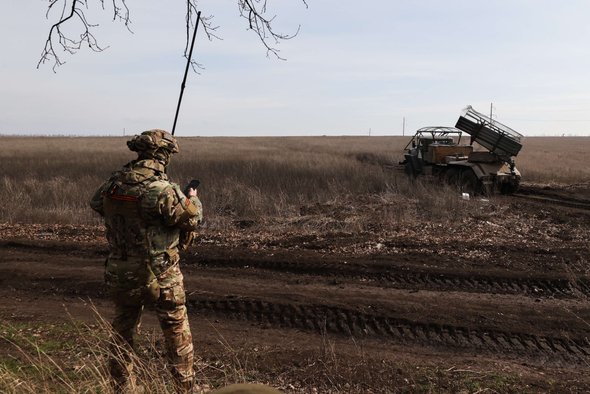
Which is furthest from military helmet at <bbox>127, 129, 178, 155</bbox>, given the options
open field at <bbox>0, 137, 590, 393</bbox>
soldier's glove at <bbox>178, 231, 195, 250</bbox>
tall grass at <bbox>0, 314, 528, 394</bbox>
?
open field at <bbox>0, 137, 590, 393</bbox>

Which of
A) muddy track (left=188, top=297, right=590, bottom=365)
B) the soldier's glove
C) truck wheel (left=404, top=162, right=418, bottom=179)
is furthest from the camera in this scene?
truck wheel (left=404, top=162, right=418, bottom=179)

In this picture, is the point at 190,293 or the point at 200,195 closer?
the point at 190,293

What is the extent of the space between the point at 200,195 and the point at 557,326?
919 centimetres

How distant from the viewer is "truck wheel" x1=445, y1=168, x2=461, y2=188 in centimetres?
1355

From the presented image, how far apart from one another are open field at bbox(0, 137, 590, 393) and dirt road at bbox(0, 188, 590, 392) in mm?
23

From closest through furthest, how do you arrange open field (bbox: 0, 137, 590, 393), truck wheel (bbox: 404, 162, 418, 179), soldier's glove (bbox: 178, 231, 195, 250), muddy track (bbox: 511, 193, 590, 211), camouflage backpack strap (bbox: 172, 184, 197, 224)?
camouflage backpack strap (bbox: 172, 184, 197, 224) → soldier's glove (bbox: 178, 231, 195, 250) → open field (bbox: 0, 137, 590, 393) → muddy track (bbox: 511, 193, 590, 211) → truck wheel (bbox: 404, 162, 418, 179)

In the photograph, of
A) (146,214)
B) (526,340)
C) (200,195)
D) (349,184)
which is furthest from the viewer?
(349,184)

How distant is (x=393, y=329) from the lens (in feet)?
14.1

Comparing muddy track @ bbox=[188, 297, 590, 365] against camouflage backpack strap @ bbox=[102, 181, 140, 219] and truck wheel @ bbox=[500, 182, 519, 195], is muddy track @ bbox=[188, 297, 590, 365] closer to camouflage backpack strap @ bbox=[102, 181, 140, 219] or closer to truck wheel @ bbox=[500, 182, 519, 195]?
camouflage backpack strap @ bbox=[102, 181, 140, 219]

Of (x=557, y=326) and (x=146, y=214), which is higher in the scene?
(x=146, y=214)

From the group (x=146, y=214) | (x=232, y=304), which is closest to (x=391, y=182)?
(x=232, y=304)

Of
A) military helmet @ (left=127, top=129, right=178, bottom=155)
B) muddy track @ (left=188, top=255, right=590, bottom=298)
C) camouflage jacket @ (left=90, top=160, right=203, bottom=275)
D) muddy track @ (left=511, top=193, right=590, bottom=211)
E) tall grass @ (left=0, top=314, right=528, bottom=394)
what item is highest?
military helmet @ (left=127, top=129, right=178, bottom=155)

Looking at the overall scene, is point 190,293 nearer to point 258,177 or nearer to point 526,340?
point 526,340

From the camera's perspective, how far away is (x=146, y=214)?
278 centimetres
